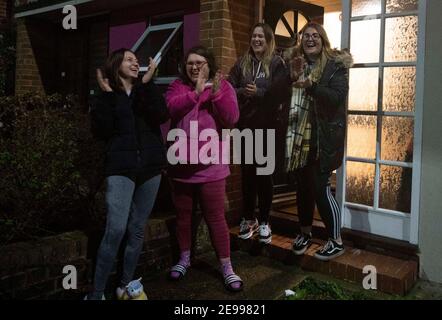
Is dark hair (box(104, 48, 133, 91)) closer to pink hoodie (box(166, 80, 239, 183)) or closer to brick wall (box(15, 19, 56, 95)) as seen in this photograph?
pink hoodie (box(166, 80, 239, 183))

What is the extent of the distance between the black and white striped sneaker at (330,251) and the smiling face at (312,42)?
5.50 ft

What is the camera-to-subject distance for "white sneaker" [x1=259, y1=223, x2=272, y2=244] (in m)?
4.42

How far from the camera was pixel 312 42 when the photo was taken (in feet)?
12.7

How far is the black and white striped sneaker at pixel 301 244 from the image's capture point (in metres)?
4.16

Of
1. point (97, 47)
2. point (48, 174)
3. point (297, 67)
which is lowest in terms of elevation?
point (48, 174)

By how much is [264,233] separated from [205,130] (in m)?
1.32

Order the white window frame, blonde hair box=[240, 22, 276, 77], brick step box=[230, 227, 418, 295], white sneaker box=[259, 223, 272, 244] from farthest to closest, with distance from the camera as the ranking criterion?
1. the white window frame
2. white sneaker box=[259, 223, 272, 244]
3. blonde hair box=[240, 22, 276, 77]
4. brick step box=[230, 227, 418, 295]

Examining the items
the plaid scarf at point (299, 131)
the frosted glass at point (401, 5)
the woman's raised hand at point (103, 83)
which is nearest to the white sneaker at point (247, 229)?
the plaid scarf at point (299, 131)

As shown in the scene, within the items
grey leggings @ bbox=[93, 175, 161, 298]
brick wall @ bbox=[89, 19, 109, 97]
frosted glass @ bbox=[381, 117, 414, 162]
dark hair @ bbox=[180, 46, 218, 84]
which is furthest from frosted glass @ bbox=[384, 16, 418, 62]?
brick wall @ bbox=[89, 19, 109, 97]

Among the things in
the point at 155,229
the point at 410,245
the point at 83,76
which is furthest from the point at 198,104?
the point at 83,76

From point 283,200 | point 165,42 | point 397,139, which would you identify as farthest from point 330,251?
point 165,42

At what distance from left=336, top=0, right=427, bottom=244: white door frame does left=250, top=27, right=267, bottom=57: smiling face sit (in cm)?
84

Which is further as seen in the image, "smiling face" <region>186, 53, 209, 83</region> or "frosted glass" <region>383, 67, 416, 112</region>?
"frosted glass" <region>383, 67, 416, 112</region>

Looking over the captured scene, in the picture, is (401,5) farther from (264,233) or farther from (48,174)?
(48,174)
